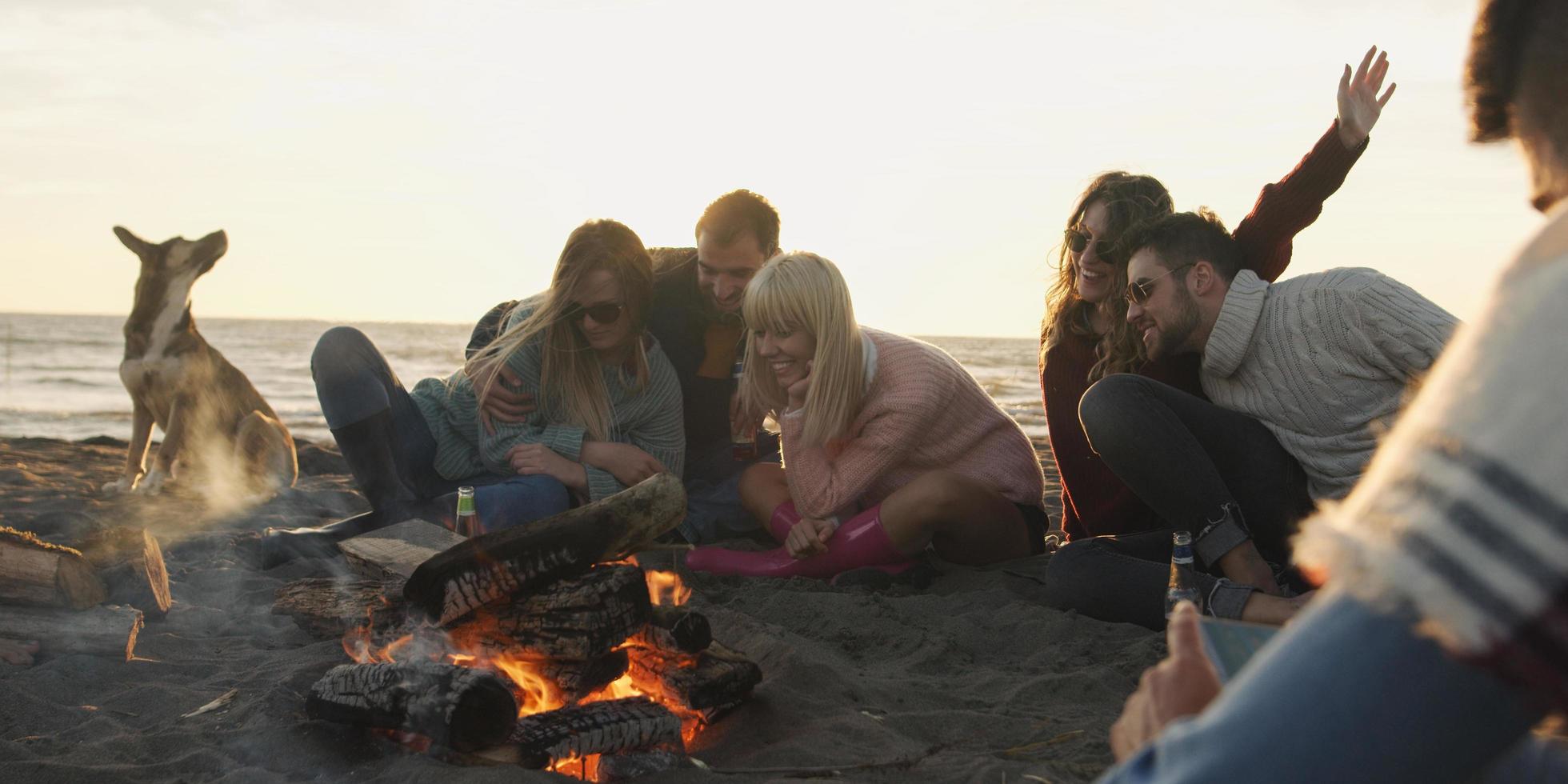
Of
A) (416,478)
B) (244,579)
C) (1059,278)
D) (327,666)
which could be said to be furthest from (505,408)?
Answer: (1059,278)

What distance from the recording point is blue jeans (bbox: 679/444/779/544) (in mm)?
5156

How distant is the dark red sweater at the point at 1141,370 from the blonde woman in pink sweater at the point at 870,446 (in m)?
0.22

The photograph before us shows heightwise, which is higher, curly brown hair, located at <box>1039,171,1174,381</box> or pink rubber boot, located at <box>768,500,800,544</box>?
curly brown hair, located at <box>1039,171,1174,381</box>

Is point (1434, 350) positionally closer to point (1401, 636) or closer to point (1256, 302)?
point (1256, 302)

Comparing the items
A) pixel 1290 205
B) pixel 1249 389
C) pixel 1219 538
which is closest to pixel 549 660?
pixel 1219 538

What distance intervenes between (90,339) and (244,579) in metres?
35.5

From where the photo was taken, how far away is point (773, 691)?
2.93m

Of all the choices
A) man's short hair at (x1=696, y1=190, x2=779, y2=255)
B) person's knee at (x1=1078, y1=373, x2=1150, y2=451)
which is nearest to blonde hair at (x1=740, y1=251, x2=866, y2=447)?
man's short hair at (x1=696, y1=190, x2=779, y2=255)

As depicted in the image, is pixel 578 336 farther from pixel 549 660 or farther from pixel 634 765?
pixel 634 765

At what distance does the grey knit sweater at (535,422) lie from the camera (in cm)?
482

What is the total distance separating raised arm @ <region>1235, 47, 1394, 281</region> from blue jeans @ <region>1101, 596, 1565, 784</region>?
340 cm

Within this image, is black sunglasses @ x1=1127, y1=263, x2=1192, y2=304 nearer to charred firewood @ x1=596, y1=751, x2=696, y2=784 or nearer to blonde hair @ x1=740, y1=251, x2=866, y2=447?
blonde hair @ x1=740, y1=251, x2=866, y2=447

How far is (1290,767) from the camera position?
0.91 m

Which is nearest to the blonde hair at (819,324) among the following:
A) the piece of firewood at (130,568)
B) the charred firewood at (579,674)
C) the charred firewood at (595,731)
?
the charred firewood at (579,674)
